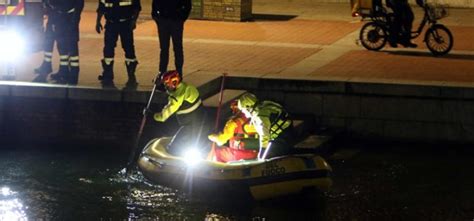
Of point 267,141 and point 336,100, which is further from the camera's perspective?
point 336,100

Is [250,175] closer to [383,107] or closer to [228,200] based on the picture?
[228,200]

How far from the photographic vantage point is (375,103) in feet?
49.3

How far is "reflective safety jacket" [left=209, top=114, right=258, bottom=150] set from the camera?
41.3ft

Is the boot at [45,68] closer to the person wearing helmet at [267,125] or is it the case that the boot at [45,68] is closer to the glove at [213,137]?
the glove at [213,137]

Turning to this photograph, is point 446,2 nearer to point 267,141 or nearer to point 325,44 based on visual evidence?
point 325,44

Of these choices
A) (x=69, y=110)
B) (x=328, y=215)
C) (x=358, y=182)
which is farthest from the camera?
(x=69, y=110)

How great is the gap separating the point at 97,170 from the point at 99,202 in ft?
4.80

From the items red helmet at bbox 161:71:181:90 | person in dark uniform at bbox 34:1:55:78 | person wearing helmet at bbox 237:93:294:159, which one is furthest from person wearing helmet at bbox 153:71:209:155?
person in dark uniform at bbox 34:1:55:78

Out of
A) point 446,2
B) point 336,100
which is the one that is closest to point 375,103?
point 336,100

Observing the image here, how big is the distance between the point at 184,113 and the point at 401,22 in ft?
20.0

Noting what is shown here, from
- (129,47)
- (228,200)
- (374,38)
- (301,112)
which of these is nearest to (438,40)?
(374,38)

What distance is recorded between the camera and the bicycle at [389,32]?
1777cm

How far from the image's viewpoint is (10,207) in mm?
11734

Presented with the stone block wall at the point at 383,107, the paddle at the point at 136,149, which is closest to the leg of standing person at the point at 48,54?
the paddle at the point at 136,149
